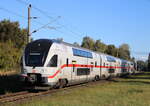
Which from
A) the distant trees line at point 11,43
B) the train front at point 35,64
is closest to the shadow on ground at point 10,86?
the train front at point 35,64

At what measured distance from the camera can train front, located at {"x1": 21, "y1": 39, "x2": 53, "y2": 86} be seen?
1590 cm

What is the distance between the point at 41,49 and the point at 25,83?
2.60m

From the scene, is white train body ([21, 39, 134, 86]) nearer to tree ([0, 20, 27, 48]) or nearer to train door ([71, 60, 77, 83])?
train door ([71, 60, 77, 83])

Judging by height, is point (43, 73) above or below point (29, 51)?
below

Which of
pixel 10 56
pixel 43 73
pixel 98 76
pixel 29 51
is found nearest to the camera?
pixel 43 73

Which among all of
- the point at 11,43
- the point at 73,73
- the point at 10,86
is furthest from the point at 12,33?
the point at 73,73

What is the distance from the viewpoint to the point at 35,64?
16188mm

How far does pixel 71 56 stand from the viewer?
19375mm

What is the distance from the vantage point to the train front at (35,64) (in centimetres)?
1590

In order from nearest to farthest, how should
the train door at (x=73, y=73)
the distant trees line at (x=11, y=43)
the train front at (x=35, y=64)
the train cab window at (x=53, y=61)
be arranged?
the train front at (x=35, y=64) → the train cab window at (x=53, y=61) → the train door at (x=73, y=73) → the distant trees line at (x=11, y=43)

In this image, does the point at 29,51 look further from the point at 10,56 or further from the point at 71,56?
the point at 10,56

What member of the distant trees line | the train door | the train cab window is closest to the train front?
the train cab window

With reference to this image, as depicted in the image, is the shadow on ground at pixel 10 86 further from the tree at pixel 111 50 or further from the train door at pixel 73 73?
the tree at pixel 111 50

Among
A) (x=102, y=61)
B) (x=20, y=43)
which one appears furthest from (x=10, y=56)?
(x=102, y=61)
